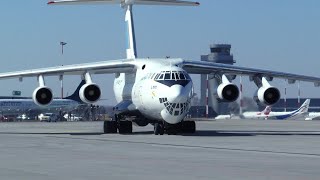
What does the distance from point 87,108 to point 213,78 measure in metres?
62.0

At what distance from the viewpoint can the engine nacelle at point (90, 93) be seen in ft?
105

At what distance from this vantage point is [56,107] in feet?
310

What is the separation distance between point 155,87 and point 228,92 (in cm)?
413

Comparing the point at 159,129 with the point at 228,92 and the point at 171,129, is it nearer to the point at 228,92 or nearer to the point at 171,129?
the point at 171,129

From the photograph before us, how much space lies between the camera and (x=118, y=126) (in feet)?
109

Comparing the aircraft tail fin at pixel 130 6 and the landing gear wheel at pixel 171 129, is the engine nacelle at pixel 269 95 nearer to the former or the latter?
the landing gear wheel at pixel 171 129

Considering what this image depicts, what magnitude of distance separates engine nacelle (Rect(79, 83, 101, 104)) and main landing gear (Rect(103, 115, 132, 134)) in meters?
1.55

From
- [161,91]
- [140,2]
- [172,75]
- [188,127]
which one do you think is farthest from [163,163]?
[140,2]

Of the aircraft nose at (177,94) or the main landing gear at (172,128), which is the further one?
the main landing gear at (172,128)

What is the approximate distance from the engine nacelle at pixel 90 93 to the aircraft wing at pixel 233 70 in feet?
13.7

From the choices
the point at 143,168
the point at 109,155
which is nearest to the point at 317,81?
the point at 109,155

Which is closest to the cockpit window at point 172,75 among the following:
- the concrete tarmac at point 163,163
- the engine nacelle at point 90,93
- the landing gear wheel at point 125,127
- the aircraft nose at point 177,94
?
the aircraft nose at point 177,94

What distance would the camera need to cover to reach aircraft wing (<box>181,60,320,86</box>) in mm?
32656

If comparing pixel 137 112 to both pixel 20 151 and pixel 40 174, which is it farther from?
pixel 40 174
